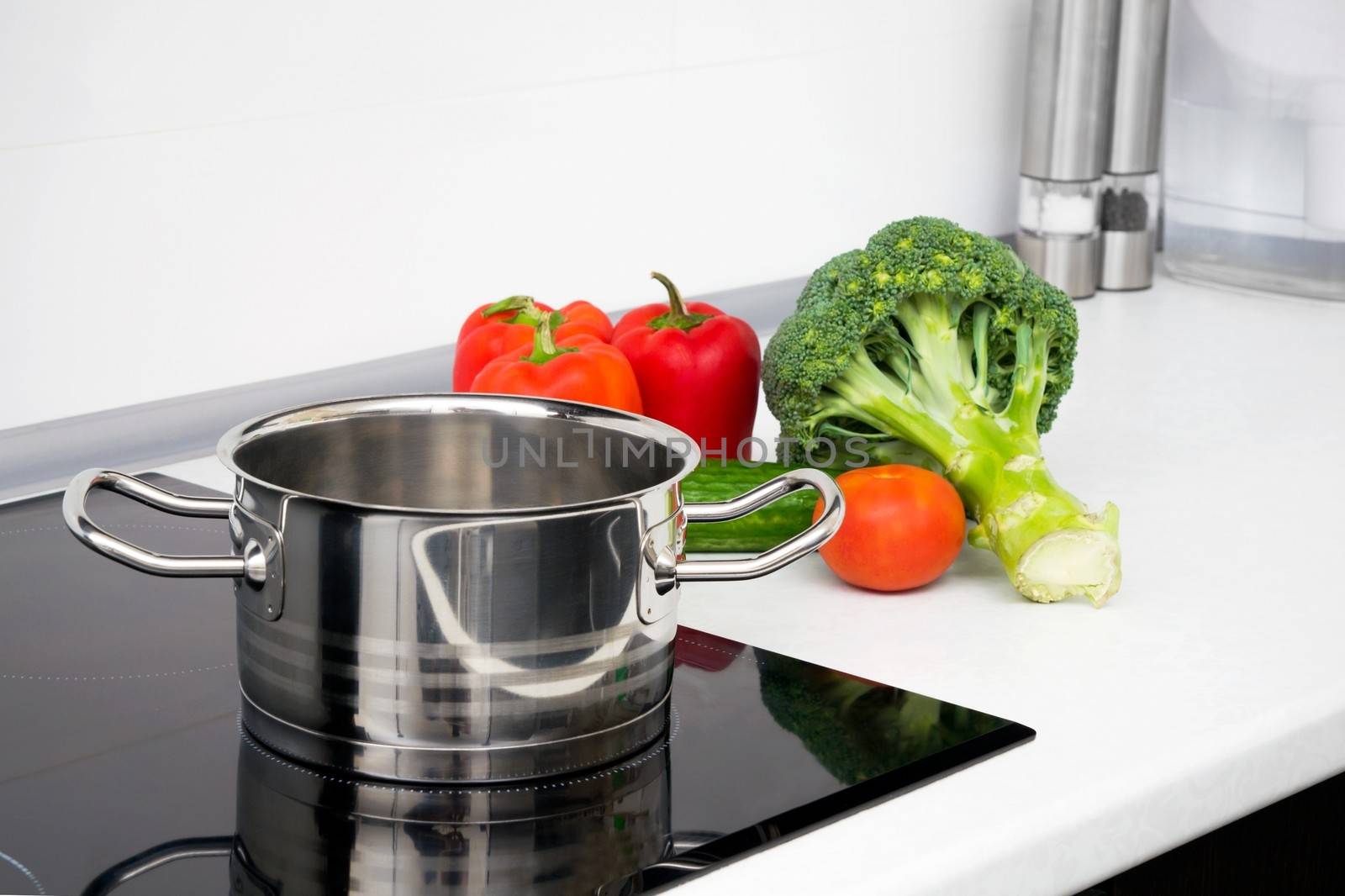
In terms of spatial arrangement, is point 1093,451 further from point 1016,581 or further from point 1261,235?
point 1261,235

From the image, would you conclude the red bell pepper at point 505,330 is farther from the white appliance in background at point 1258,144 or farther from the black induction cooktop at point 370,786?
the white appliance in background at point 1258,144

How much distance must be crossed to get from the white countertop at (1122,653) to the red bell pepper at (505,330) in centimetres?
21

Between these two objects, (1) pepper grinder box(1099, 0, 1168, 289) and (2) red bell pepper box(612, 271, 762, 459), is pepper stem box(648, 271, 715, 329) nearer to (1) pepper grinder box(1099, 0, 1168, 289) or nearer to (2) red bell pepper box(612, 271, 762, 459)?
(2) red bell pepper box(612, 271, 762, 459)

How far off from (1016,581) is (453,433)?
1.19ft

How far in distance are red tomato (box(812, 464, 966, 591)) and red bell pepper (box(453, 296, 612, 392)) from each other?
28cm

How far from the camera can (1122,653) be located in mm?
905

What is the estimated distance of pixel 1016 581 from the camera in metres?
0.98

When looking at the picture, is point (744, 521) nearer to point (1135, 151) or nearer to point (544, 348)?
point (544, 348)

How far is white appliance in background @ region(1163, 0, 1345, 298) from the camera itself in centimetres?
174

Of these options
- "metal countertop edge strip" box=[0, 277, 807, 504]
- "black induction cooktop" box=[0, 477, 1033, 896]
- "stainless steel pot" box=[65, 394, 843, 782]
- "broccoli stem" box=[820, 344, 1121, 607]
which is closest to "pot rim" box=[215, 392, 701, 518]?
"stainless steel pot" box=[65, 394, 843, 782]

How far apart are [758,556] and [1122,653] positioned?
260 mm

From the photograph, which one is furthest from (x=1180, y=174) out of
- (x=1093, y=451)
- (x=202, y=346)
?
(x=202, y=346)

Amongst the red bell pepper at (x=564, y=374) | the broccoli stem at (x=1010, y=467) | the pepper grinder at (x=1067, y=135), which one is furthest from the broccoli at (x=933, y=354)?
the pepper grinder at (x=1067, y=135)

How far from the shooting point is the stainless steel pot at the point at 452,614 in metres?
0.69
